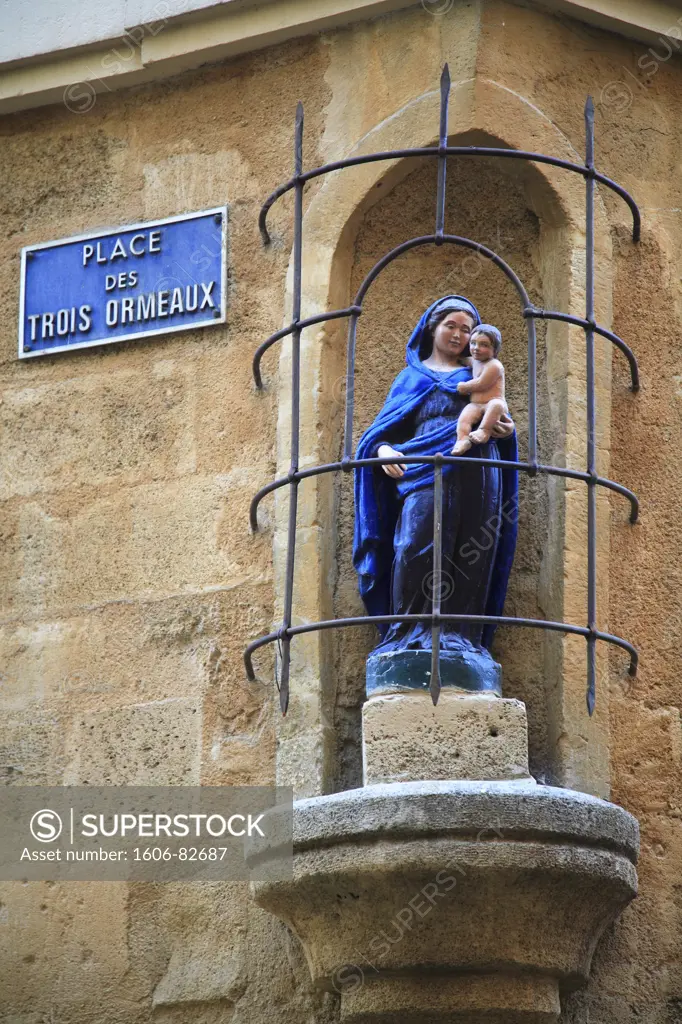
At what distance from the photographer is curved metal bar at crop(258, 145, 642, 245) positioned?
486 centimetres

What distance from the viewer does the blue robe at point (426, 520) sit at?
460cm

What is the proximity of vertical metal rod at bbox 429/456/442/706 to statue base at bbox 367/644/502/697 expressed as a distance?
0.22 ft

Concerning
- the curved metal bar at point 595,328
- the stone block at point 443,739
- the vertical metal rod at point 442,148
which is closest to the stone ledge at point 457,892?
the stone block at point 443,739

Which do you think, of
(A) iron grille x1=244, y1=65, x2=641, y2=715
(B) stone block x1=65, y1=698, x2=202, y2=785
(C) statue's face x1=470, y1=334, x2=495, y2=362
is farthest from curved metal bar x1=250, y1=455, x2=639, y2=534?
(B) stone block x1=65, y1=698, x2=202, y2=785

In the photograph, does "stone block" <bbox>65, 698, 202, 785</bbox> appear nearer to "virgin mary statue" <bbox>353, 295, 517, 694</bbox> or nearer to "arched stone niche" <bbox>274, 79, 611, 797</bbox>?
"arched stone niche" <bbox>274, 79, 611, 797</bbox>

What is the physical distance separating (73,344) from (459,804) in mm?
1776

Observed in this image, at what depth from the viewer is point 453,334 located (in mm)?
4809

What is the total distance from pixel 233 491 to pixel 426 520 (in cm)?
63

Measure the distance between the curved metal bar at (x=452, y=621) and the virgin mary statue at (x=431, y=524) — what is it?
0.07 m

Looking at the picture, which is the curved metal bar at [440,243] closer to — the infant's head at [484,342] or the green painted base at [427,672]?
the infant's head at [484,342]

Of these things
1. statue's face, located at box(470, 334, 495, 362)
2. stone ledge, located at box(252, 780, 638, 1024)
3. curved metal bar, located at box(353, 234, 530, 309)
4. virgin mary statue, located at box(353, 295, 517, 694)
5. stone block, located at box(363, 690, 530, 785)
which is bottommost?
stone ledge, located at box(252, 780, 638, 1024)

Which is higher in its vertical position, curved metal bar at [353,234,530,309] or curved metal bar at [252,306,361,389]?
curved metal bar at [353,234,530,309]

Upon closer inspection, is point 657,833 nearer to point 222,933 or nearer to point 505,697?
point 505,697

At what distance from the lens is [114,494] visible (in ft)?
16.8
